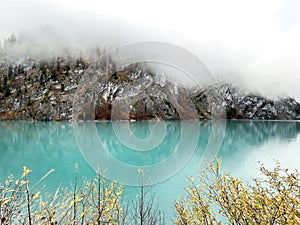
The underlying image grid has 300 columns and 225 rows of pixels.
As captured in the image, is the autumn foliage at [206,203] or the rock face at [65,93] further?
the rock face at [65,93]

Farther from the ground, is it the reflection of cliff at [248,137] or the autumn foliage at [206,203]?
the autumn foliage at [206,203]

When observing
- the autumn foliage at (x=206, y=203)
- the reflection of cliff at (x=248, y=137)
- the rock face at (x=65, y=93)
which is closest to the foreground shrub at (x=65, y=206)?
the autumn foliage at (x=206, y=203)

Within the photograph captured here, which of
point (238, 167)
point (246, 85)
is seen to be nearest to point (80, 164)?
point (238, 167)

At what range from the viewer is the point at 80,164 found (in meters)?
26.0

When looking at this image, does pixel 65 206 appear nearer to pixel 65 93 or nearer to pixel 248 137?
pixel 248 137

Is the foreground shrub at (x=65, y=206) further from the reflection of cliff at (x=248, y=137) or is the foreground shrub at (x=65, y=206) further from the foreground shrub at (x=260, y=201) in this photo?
the reflection of cliff at (x=248, y=137)

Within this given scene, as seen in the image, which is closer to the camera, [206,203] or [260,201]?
[260,201]

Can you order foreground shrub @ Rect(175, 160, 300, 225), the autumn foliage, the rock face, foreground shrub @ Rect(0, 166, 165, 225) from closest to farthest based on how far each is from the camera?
foreground shrub @ Rect(0, 166, 165, 225)
the autumn foliage
foreground shrub @ Rect(175, 160, 300, 225)
the rock face

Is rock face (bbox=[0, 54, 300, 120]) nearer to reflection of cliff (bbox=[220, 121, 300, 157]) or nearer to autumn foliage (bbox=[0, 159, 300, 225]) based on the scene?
reflection of cliff (bbox=[220, 121, 300, 157])

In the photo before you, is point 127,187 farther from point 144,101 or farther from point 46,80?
point 46,80

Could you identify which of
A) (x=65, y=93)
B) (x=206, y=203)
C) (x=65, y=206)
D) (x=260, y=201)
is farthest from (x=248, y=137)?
(x=65, y=93)

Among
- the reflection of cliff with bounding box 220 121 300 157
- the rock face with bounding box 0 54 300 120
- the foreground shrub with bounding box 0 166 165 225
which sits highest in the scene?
the rock face with bounding box 0 54 300 120

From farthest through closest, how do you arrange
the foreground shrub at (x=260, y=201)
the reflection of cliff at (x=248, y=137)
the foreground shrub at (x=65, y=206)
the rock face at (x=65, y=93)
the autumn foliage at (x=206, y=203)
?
→ the rock face at (x=65, y=93) → the reflection of cliff at (x=248, y=137) → the foreground shrub at (x=260, y=201) → the autumn foliage at (x=206, y=203) → the foreground shrub at (x=65, y=206)

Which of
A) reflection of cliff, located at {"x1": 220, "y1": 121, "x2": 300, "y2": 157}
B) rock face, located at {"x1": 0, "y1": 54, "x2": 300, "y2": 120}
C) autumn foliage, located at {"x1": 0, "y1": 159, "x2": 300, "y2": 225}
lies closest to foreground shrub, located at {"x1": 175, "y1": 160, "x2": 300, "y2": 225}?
autumn foliage, located at {"x1": 0, "y1": 159, "x2": 300, "y2": 225}
